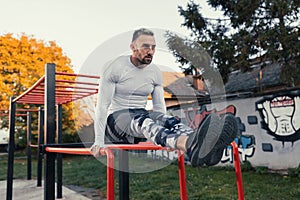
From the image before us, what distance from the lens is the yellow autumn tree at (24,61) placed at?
870 centimetres

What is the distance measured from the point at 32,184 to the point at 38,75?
4802mm

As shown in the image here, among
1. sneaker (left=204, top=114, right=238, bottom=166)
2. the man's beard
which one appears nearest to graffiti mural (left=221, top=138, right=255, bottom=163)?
the man's beard

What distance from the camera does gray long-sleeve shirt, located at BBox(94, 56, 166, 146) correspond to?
1.75 metres

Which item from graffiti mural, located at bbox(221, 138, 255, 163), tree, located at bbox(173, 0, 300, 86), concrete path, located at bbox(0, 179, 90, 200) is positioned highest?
tree, located at bbox(173, 0, 300, 86)

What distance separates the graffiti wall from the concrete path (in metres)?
2.17

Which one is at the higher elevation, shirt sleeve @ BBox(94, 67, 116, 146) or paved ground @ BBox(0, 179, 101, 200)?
shirt sleeve @ BBox(94, 67, 116, 146)

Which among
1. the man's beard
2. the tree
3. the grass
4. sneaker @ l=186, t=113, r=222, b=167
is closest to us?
sneaker @ l=186, t=113, r=222, b=167

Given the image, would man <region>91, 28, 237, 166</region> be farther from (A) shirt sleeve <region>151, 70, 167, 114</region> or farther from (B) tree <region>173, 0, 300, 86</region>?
(B) tree <region>173, 0, 300, 86</region>

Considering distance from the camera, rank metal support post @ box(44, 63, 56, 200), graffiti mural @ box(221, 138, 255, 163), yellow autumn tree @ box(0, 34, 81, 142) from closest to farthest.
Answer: metal support post @ box(44, 63, 56, 200), graffiti mural @ box(221, 138, 255, 163), yellow autumn tree @ box(0, 34, 81, 142)

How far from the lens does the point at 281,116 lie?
5.03 m

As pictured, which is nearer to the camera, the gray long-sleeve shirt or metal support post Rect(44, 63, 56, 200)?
the gray long-sleeve shirt

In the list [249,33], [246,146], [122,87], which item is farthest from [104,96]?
[246,146]

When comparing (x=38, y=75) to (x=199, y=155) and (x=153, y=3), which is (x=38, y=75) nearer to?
(x=153, y=3)

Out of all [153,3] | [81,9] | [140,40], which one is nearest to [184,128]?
[140,40]
